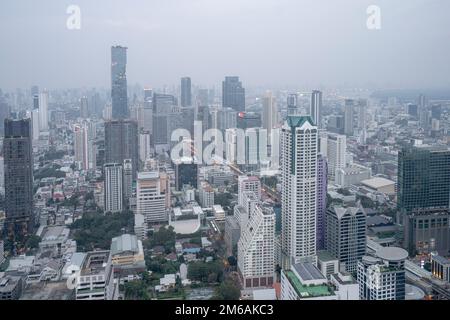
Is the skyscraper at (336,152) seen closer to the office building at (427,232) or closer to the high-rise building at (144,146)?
the office building at (427,232)

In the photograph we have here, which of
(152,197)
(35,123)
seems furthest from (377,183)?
(35,123)

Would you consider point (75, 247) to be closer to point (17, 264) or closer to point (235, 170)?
point (17, 264)

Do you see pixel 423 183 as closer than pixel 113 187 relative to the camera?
Yes

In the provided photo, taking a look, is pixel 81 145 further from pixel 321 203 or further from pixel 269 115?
pixel 321 203

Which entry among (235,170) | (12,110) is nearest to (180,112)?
(235,170)

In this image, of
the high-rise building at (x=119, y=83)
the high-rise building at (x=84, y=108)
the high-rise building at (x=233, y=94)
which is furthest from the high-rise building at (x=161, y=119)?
the high-rise building at (x=84, y=108)

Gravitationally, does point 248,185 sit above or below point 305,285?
above

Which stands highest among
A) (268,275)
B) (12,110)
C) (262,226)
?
(12,110)
